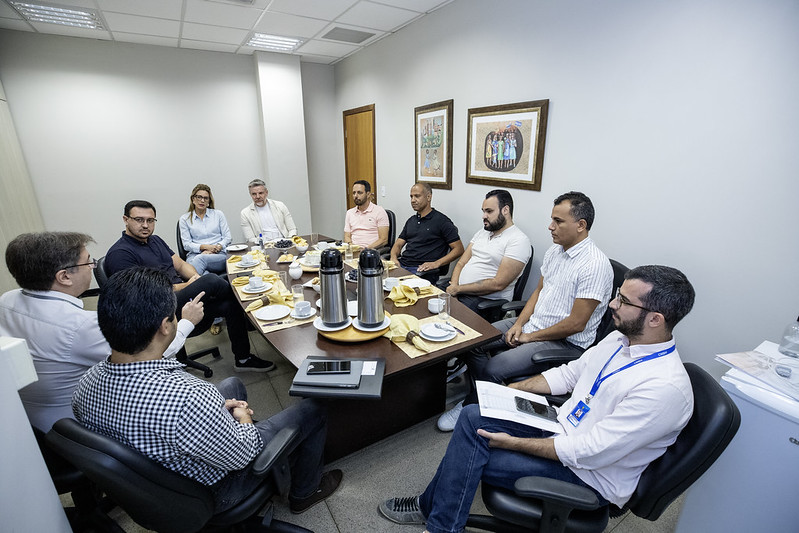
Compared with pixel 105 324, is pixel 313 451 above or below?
below

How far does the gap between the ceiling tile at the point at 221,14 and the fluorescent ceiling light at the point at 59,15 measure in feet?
2.81

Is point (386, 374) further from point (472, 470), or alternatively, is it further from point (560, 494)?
point (560, 494)

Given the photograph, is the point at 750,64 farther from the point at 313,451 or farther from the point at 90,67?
the point at 90,67

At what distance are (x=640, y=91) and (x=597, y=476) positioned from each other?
6.51ft

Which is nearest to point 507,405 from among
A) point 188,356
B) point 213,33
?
point 188,356

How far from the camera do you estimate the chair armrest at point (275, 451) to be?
3.48 feet

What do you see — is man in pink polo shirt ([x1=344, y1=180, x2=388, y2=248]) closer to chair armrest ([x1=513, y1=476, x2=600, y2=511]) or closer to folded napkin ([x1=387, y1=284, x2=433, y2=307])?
folded napkin ([x1=387, y1=284, x2=433, y2=307])

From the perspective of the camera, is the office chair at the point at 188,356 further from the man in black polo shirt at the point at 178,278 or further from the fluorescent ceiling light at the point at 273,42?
the fluorescent ceiling light at the point at 273,42

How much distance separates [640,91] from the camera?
1962 mm

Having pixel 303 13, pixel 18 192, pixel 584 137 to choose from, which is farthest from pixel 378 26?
pixel 18 192

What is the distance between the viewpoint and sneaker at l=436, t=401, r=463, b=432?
1.94 m

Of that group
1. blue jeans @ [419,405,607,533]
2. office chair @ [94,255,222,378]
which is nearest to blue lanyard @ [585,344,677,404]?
blue jeans @ [419,405,607,533]

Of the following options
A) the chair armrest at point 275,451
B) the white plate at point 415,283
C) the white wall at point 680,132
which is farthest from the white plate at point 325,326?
the white wall at point 680,132

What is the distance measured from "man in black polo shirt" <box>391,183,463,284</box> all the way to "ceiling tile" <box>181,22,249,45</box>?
2.56 meters
